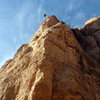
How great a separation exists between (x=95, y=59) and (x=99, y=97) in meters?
6.92

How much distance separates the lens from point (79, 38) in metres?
35.4

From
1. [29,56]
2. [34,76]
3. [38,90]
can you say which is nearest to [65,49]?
[29,56]

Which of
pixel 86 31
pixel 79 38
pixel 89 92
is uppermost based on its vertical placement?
pixel 86 31

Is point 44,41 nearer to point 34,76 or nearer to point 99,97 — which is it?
point 34,76

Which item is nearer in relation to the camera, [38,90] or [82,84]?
[38,90]

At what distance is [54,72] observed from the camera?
2300cm

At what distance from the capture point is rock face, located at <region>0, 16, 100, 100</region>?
21.1 m

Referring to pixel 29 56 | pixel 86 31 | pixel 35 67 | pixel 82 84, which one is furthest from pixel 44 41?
pixel 86 31

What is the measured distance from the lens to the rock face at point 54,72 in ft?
69.3

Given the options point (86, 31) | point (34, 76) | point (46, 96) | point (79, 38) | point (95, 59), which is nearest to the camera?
point (46, 96)

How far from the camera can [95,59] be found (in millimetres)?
29078

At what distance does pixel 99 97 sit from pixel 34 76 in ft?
23.5

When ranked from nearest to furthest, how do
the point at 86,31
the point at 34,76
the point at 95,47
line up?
the point at 34,76 < the point at 95,47 < the point at 86,31

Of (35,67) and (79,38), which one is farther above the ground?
(79,38)
